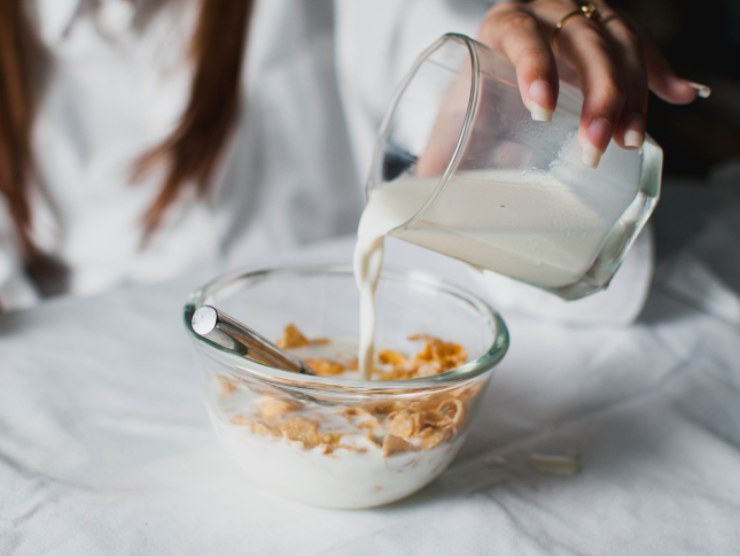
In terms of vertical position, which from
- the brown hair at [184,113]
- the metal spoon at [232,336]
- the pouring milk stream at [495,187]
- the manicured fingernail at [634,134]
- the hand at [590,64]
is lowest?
the brown hair at [184,113]

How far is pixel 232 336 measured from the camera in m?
0.46

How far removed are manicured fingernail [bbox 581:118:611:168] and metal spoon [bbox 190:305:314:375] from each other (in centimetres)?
21

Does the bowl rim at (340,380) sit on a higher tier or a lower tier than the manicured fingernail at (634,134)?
lower

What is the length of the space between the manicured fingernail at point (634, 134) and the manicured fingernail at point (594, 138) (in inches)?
1.4

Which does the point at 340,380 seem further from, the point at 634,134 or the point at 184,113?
the point at 184,113

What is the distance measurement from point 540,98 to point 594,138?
1.5 inches

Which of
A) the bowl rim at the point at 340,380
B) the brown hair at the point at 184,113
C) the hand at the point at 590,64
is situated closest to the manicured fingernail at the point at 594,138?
the hand at the point at 590,64

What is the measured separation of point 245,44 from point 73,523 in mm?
665

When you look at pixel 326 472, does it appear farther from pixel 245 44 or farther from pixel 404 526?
pixel 245 44

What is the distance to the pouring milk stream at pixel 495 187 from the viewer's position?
453 millimetres

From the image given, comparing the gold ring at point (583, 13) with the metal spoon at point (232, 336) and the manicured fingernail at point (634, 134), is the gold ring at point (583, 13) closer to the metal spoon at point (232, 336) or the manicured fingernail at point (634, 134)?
the manicured fingernail at point (634, 134)

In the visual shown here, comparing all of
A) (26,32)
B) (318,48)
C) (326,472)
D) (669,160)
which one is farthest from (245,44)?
(669,160)

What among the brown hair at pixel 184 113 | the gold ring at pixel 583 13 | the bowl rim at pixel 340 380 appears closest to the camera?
the bowl rim at pixel 340 380

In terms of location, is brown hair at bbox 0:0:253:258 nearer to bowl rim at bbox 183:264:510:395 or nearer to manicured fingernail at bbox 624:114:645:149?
bowl rim at bbox 183:264:510:395
